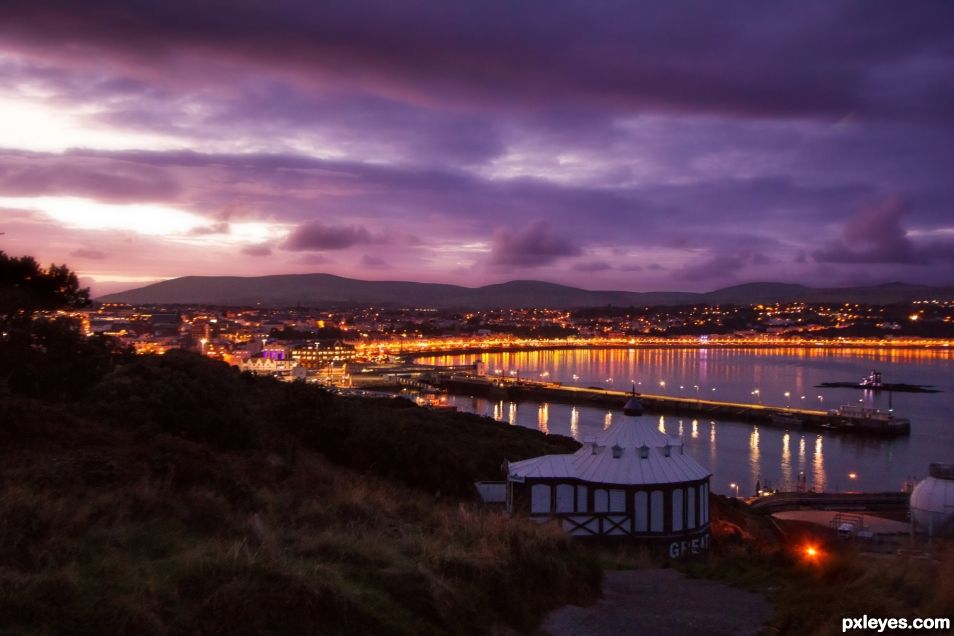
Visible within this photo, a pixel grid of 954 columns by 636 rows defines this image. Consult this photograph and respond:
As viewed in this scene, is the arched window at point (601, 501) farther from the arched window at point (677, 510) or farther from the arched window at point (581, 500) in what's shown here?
the arched window at point (677, 510)

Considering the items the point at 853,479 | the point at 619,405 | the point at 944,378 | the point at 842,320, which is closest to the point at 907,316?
the point at 842,320

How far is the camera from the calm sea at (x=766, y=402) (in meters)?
29.4

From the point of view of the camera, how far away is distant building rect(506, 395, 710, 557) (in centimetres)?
961

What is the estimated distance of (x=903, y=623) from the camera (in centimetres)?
370

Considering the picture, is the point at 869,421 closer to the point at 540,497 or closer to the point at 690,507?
the point at 690,507

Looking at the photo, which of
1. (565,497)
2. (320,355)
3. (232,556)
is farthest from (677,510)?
(320,355)

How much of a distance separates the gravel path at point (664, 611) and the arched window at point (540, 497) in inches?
176

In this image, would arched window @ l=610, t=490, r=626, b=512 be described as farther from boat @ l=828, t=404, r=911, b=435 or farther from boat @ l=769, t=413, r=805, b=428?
boat @ l=769, t=413, r=805, b=428

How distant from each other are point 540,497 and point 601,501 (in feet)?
2.48

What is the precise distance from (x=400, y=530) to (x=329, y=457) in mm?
5639

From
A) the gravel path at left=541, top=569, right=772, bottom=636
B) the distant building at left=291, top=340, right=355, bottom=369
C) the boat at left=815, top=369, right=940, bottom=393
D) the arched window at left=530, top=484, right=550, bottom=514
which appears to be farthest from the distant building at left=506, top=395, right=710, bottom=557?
the distant building at left=291, top=340, right=355, bottom=369

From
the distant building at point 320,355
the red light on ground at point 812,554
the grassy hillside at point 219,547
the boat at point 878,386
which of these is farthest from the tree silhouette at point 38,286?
the distant building at point 320,355

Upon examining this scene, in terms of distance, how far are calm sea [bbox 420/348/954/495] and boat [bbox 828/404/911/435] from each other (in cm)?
72

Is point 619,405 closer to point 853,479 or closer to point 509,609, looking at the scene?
point 853,479
